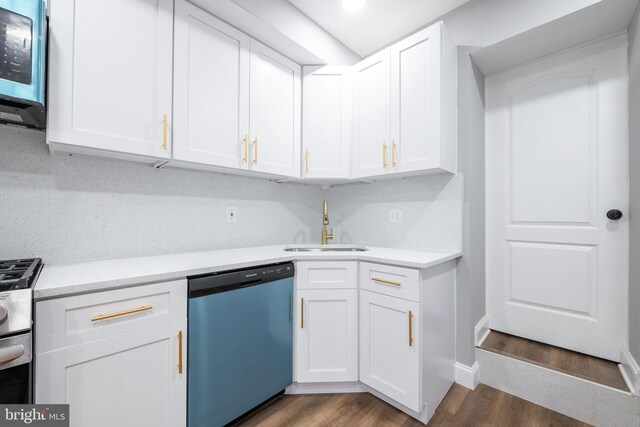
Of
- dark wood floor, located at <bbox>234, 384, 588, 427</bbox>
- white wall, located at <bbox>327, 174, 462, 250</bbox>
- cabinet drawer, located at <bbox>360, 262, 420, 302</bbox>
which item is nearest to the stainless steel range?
dark wood floor, located at <bbox>234, 384, 588, 427</bbox>

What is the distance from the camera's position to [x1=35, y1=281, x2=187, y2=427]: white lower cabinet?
3.12ft

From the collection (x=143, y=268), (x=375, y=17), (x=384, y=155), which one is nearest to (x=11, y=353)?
(x=143, y=268)

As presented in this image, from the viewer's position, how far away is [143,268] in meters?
1.27

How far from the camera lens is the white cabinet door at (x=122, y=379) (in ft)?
3.14

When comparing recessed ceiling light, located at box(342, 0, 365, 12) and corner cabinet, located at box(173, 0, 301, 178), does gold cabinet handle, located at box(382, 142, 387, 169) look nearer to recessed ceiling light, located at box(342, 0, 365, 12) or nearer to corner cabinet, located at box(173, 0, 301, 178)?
corner cabinet, located at box(173, 0, 301, 178)

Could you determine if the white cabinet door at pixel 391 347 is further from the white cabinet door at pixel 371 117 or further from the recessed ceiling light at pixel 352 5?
the recessed ceiling light at pixel 352 5

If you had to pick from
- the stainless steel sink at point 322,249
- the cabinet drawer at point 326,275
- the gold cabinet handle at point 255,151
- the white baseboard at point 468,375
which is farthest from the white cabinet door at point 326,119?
the white baseboard at point 468,375

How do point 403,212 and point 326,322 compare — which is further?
point 403,212

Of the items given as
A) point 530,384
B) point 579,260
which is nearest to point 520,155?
point 579,260

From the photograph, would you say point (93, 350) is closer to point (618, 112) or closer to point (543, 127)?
point (543, 127)

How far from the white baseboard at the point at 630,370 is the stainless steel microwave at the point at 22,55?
2.98 m

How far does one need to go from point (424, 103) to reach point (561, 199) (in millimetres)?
1179

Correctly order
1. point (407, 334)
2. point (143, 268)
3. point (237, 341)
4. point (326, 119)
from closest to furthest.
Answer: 1. point (143, 268)
2. point (237, 341)
3. point (407, 334)
4. point (326, 119)

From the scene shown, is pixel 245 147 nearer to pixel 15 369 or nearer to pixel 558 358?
pixel 15 369
